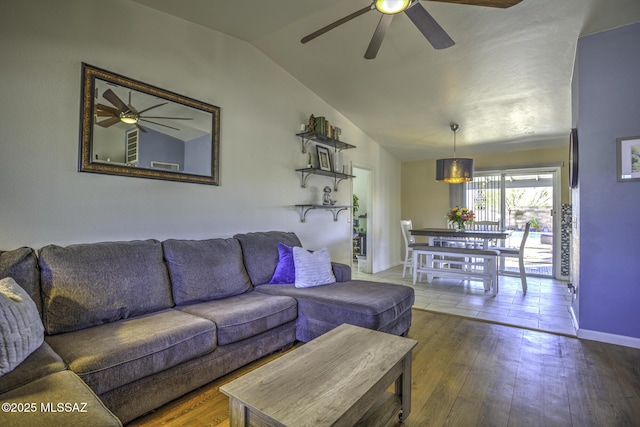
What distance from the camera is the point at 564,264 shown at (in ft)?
16.6

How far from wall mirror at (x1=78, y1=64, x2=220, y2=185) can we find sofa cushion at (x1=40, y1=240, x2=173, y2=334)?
60 centimetres

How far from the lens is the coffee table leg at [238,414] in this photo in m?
1.16

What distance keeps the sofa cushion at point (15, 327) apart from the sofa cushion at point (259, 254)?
153cm

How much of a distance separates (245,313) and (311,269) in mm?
857

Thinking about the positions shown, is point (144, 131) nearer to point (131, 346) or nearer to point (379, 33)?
point (131, 346)

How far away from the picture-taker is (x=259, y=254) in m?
2.94

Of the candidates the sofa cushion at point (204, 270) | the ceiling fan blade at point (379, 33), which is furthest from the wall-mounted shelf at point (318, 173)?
the ceiling fan blade at point (379, 33)

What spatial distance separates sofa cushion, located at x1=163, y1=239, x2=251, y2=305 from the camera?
2.31 meters

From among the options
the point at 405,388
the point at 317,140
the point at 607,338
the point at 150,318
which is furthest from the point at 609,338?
the point at 150,318

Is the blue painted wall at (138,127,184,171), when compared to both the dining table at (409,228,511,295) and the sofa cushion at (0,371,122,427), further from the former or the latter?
the dining table at (409,228,511,295)

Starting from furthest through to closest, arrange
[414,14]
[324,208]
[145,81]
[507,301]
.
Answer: [324,208], [507,301], [145,81], [414,14]

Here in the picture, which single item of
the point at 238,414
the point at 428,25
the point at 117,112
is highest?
the point at 428,25

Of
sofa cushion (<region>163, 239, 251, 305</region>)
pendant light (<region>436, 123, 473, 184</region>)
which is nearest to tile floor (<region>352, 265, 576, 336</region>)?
pendant light (<region>436, 123, 473, 184</region>)

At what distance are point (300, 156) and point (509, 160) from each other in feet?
13.0
